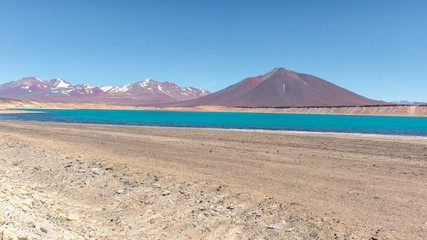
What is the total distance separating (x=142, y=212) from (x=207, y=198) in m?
2.00

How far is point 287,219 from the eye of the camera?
7.03 metres

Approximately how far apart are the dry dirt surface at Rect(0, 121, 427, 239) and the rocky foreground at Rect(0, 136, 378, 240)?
0.03 metres

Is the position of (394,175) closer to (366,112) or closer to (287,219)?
(287,219)

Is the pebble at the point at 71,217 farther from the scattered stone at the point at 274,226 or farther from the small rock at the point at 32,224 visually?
the scattered stone at the point at 274,226

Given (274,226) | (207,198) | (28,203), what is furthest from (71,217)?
(274,226)

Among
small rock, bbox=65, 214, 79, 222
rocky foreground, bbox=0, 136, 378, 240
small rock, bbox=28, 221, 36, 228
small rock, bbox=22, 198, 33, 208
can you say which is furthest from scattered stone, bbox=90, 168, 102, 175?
A: small rock, bbox=28, 221, 36, 228

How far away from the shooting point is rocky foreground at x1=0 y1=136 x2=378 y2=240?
6.02 metres

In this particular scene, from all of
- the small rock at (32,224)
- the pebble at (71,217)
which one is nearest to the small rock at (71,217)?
the pebble at (71,217)

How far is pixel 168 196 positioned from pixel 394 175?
9.79m

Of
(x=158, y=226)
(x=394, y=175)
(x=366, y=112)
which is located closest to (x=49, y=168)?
(x=158, y=226)

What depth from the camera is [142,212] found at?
7.65 metres

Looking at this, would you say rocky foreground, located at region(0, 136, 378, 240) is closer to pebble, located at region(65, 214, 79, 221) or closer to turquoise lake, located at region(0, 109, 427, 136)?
pebble, located at region(65, 214, 79, 221)

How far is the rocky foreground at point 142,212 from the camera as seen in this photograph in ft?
19.8

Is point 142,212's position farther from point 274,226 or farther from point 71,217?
point 274,226
